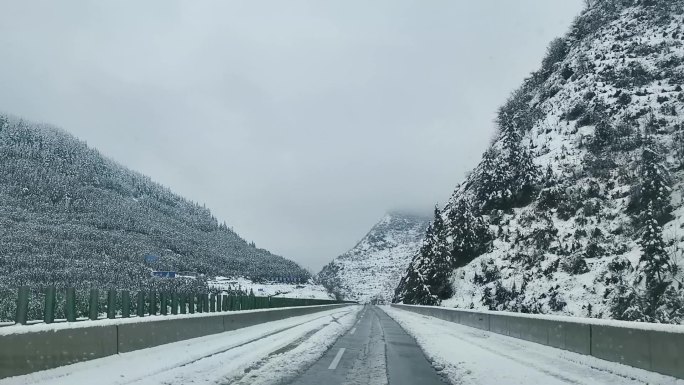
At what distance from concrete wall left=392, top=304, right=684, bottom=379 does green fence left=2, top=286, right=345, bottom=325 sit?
10.7 m

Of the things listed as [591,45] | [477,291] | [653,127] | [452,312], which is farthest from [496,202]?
[452,312]

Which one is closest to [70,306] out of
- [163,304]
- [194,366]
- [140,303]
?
[140,303]

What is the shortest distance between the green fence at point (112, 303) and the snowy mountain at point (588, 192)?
23.7m

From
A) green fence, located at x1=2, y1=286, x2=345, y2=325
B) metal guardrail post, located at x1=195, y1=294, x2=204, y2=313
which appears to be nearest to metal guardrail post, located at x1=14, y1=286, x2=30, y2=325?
green fence, located at x1=2, y1=286, x2=345, y2=325

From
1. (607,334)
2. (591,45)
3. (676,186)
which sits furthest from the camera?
(591,45)

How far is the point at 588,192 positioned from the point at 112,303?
44.5m

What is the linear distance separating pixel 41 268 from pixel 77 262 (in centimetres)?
1100

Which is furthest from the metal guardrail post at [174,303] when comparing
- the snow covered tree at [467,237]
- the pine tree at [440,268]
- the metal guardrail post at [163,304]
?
the pine tree at [440,268]

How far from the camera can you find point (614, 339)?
10984mm

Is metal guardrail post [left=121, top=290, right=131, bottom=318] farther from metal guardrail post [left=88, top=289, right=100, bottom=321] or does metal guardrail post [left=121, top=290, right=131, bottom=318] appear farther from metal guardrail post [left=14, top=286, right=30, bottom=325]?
metal guardrail post [left=14, top=286, right=30, bottom=325]

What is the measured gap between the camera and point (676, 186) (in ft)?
131

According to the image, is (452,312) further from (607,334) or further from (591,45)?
(591,45)

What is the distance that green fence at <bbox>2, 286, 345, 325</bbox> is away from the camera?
37.3 ft

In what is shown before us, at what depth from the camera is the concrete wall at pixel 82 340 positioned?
323 inches
